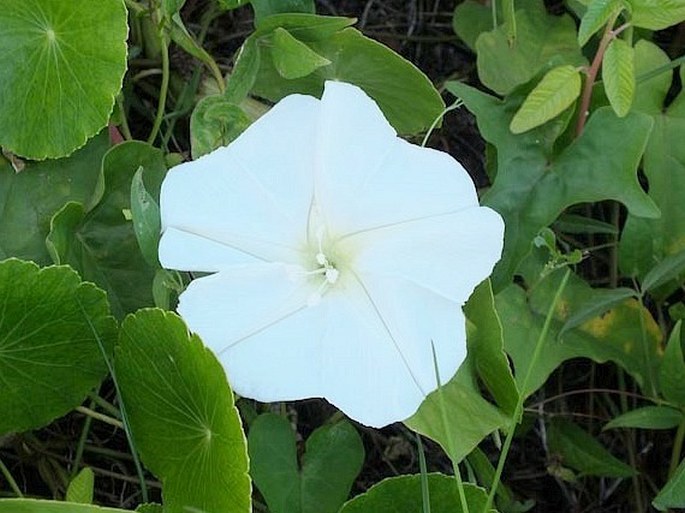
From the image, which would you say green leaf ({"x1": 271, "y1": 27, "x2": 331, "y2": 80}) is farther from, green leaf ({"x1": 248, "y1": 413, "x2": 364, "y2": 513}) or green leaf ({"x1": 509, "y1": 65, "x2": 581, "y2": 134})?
green leaf ({"x1": 248, "y1": 413, "x2": 364, "y2": 513})

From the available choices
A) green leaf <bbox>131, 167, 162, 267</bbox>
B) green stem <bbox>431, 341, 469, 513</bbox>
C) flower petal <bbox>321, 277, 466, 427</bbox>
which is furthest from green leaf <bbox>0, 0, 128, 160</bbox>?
green stem <bbox>431, 341, 469, 513</bbox>

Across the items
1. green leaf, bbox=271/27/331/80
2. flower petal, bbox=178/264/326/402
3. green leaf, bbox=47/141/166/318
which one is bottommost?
flower petal, bbox=178/264/326/402

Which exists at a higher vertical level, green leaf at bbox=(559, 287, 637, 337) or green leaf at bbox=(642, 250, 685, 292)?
green leaf at bbox=(642, 250, 685, 292)

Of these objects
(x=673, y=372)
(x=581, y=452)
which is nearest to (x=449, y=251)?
(x=673, y=372)

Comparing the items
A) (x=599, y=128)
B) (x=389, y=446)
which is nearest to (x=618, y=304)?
(x=599, y=128)

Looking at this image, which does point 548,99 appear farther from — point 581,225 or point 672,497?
point 672,497

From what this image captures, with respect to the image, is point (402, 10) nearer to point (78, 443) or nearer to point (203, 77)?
point (203, 77)
